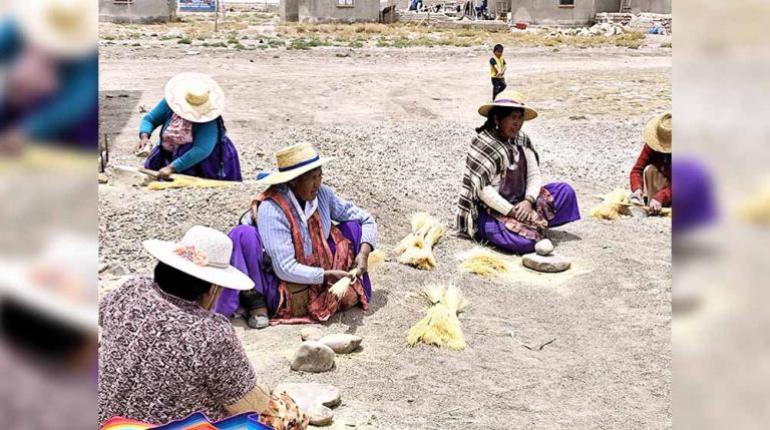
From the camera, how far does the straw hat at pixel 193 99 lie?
614 centimetres

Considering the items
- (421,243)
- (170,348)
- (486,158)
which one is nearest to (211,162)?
(421,243)

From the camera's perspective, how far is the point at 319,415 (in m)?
3.53

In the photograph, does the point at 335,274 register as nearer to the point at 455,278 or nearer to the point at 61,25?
the point at 455,278

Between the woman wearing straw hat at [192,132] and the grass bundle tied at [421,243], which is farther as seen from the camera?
the woman wearing straw hat at [192,132]

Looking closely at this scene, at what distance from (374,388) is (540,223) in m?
2.61

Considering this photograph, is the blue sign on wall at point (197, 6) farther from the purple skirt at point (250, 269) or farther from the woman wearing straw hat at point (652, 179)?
the purple skirt at point (250, 269)

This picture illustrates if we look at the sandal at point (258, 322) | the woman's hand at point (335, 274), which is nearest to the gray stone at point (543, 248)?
the woman's hand at point (335, 274)

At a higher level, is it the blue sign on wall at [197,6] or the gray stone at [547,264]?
the blue sign on wall at [197,6]

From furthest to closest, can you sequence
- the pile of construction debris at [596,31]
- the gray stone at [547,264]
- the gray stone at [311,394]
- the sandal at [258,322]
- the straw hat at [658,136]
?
the pile of construction debris at [596,31], the straw hat at [658,136], the gray stone at [547,264], the sandal at [258,322], the gray stone at [311,394]

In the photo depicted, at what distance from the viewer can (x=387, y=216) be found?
6652 millimetres

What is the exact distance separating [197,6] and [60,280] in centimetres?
4609

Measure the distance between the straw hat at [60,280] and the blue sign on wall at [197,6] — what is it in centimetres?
4527

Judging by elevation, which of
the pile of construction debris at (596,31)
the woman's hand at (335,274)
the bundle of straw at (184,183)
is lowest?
the woman's hand at (335,274)

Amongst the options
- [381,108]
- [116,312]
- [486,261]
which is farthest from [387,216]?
[381,108]
